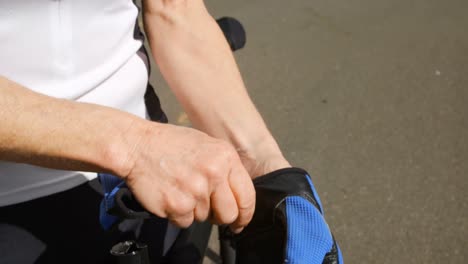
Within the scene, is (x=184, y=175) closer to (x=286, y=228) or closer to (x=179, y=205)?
(x=179, y=205)

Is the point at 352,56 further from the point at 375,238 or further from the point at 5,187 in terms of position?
the point at 5,187

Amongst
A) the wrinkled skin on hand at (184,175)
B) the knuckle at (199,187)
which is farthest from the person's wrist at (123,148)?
the knuckle at (199,187)

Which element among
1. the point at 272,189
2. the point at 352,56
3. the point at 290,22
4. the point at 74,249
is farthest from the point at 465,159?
the point at 74,249

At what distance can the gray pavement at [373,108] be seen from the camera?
256 cm

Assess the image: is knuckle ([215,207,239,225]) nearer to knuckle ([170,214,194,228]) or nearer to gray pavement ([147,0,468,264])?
knuckle ([170,214,194,228])

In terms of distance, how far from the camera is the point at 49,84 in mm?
1067

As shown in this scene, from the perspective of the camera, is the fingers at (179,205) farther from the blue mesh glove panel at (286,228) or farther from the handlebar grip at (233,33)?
the handlebar grip at (233,33)

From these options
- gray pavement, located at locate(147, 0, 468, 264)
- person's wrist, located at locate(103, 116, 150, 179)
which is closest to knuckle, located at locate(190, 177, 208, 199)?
person's wrist, located at locate(103, 116, 150, 179)

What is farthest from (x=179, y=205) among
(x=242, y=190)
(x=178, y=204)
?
(x=242, y=190)

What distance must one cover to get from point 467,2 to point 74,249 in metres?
3.83

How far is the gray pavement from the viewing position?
8.39 ft

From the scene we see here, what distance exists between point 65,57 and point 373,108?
2.44 meters

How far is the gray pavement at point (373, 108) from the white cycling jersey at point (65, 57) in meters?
1.62

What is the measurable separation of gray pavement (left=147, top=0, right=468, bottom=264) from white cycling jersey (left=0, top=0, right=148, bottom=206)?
162cm
